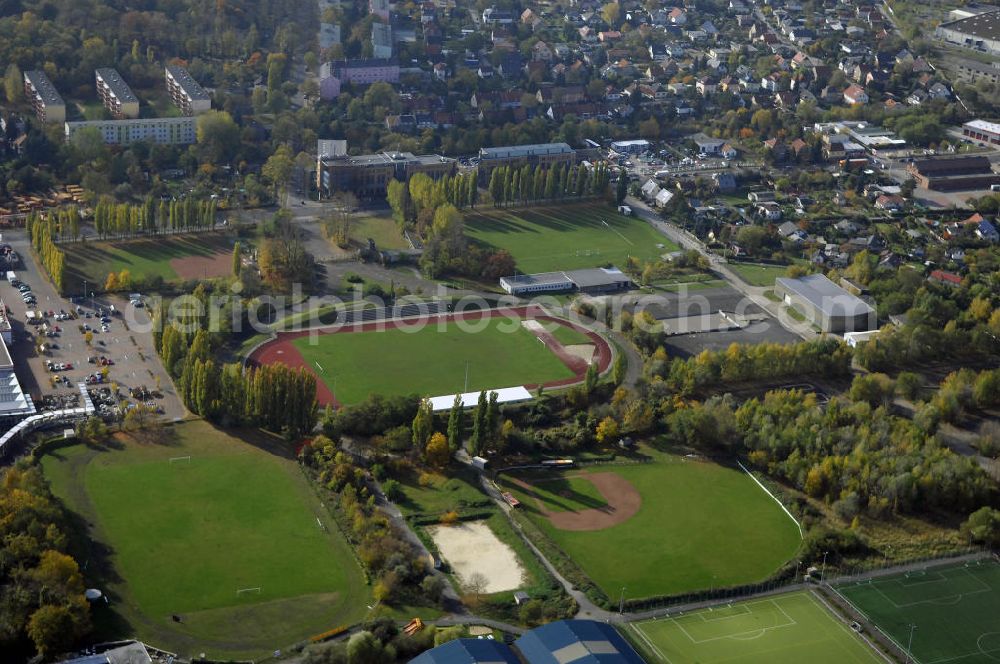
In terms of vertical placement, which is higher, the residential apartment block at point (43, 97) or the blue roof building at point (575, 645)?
the residential apartment block at point (43, 97)

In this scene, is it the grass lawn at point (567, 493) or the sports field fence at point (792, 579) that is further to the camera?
the grass lawn at point (567, 493)

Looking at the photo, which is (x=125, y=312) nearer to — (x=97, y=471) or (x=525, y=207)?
(x=97, y=471)

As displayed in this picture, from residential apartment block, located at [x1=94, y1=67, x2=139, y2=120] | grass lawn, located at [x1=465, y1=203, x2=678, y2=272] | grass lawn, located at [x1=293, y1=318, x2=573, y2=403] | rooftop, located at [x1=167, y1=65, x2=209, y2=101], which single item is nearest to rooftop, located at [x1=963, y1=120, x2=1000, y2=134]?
grass lawn, located at [x1=465, y1=203, x2=678, y2=272]

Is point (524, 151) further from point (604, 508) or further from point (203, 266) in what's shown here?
point (604, 508)

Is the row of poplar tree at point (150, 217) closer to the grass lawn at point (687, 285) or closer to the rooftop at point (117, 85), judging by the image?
the rooftop at point (117, 85)

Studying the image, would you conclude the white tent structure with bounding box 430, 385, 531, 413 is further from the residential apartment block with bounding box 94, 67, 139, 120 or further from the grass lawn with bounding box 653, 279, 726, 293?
the residential apartment block with bounding box 94, 67, 139, 120

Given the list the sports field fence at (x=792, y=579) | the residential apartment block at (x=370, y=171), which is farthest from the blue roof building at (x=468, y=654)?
the residential apartment block at (x=370, y=171)

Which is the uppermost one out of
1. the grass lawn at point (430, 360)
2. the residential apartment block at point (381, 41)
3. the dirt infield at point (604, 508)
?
the residential apartment block at point (381, 41)

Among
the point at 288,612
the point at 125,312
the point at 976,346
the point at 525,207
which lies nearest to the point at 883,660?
the point at 288,612
